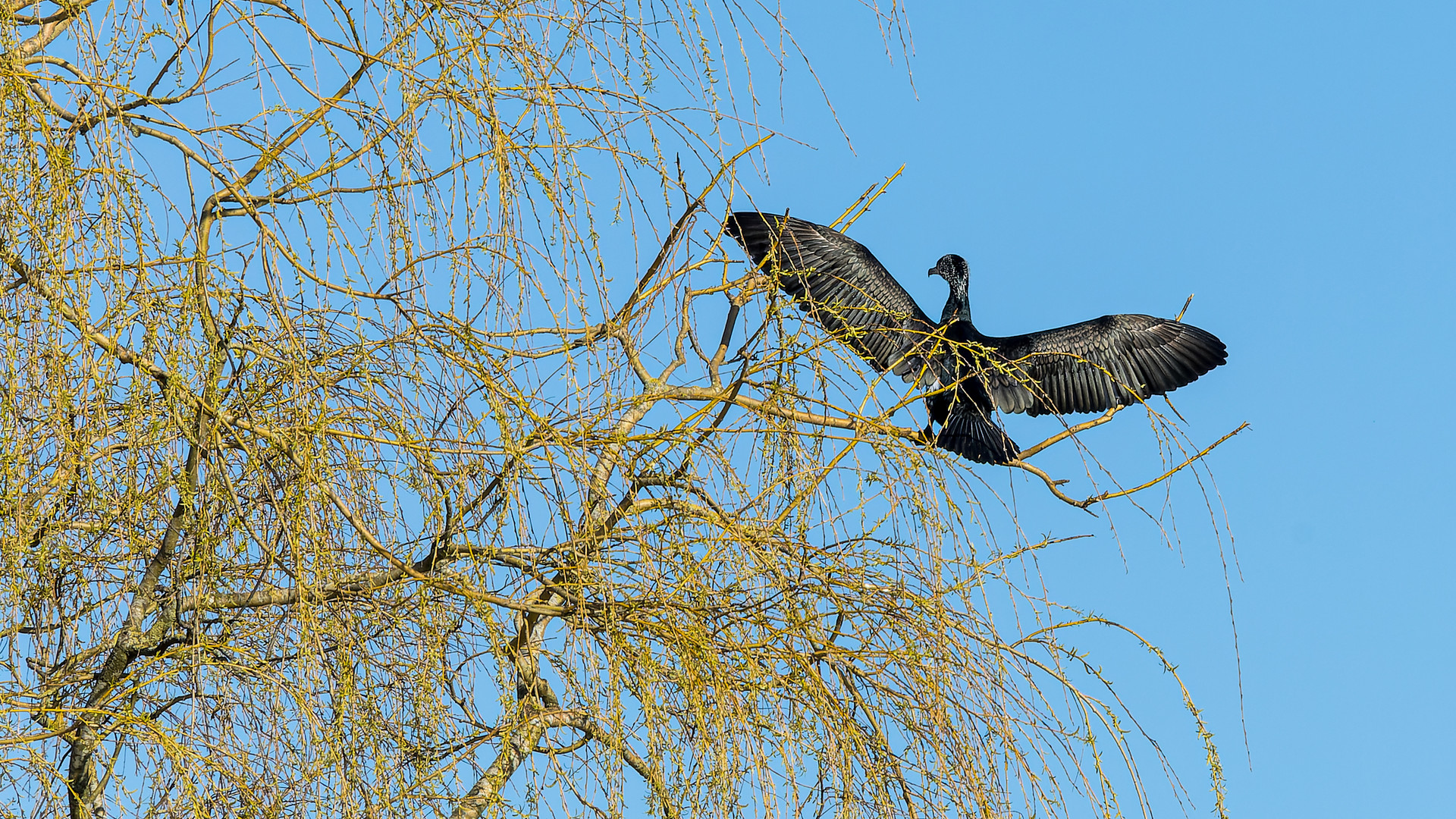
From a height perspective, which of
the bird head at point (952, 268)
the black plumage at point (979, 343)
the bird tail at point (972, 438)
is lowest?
the bird tail at point (972, 438)

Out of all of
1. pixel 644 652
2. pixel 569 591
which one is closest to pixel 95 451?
pixel 569 591

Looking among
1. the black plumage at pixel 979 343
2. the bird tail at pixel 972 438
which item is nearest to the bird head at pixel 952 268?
the black plumage at pixel 979 343

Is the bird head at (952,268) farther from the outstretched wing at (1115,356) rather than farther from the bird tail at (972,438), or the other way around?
the bird tail at (972,438)

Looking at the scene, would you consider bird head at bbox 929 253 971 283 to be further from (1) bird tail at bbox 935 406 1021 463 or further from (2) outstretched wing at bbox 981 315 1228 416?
(1) bird tail at bbox 935 406 1021 463

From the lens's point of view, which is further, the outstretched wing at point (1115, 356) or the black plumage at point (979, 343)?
the outstretched wing at point (1115, 356)

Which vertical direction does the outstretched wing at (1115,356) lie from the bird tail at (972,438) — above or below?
above

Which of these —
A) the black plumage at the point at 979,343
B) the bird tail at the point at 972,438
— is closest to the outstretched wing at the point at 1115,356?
the black plumage at the point at 979,343

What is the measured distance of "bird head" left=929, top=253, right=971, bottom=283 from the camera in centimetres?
483

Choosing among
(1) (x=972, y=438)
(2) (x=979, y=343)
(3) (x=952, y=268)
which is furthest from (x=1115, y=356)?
(2) (x=979, y=343)

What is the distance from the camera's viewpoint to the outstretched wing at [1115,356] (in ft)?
15.0

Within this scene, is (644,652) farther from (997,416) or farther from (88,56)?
(997,416)

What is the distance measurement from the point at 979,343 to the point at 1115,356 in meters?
1.71

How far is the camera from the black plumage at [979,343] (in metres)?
3.66

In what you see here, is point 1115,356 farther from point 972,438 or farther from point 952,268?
point 972,438
